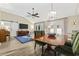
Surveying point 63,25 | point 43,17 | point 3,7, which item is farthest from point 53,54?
point 3,7

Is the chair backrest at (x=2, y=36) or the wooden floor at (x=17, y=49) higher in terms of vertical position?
the chair backrest at (x=2, y=36)

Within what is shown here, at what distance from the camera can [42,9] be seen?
2.01 metres

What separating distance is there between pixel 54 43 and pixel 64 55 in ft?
0.89

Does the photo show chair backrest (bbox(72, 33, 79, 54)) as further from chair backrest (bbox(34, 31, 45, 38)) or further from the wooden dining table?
chair backrest (bbox(34, 31, 45, 38))

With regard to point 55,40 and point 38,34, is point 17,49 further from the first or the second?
point 55,40

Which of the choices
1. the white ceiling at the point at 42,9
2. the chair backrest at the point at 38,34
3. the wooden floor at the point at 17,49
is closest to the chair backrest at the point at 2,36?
the wooden floor at the point at 17,49

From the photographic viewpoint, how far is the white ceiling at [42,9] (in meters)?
1.97

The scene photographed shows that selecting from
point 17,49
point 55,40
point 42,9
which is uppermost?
point 42,9

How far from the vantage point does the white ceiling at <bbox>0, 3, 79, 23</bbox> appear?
1.97m

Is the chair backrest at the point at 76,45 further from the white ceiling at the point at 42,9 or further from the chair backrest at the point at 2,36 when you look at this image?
the chair backrest at the point at 2,36

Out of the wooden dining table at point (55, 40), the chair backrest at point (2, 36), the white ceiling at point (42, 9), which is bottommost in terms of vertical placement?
the wooden dining table at point (55, 40)

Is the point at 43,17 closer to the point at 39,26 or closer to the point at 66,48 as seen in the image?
the point at 39,26

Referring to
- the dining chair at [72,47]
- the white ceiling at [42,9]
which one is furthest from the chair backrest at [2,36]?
the dining chair at [72,47]

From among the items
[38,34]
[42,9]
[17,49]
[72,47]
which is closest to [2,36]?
[17,49]
